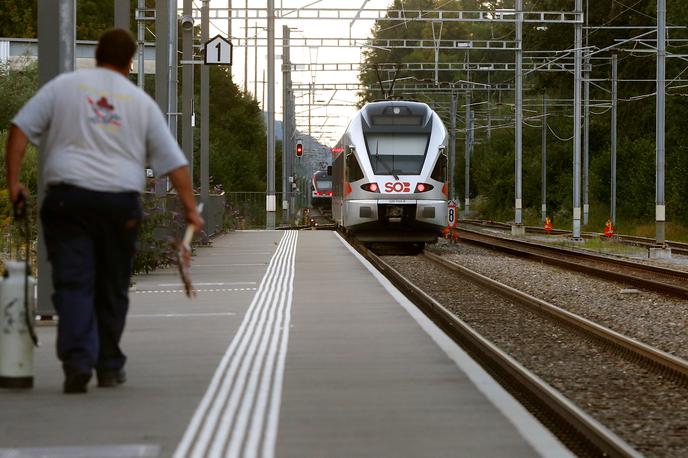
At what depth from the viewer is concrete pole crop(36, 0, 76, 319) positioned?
11617 mm

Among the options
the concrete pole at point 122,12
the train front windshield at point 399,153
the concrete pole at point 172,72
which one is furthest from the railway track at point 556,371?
the train front windshield at point 399,153

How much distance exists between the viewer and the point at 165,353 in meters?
10.0

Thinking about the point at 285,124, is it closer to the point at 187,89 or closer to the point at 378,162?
the point at 378,162

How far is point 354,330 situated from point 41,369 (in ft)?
11.4

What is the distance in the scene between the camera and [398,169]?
30.1 meters

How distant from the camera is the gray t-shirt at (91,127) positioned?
744cm

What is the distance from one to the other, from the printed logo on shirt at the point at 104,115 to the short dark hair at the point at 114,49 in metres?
0.27

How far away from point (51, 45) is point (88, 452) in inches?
243

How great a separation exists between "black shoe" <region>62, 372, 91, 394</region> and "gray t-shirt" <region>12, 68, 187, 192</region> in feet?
3.50

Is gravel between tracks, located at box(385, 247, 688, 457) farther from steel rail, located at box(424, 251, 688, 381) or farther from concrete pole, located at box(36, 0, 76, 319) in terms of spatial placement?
concrete pole, located at box(36, 0, 76, 319)

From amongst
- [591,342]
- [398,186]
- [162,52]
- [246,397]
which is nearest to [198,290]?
[591,342]

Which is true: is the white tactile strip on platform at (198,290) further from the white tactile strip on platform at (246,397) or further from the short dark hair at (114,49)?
the short dark hair at (114,49)

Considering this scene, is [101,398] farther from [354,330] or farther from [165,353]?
[354,330]

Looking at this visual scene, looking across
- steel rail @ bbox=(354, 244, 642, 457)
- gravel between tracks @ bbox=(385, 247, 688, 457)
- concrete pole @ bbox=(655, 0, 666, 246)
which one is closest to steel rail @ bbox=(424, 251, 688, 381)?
gravel between tracks @ bbox=(385, 247, 688, 457)
